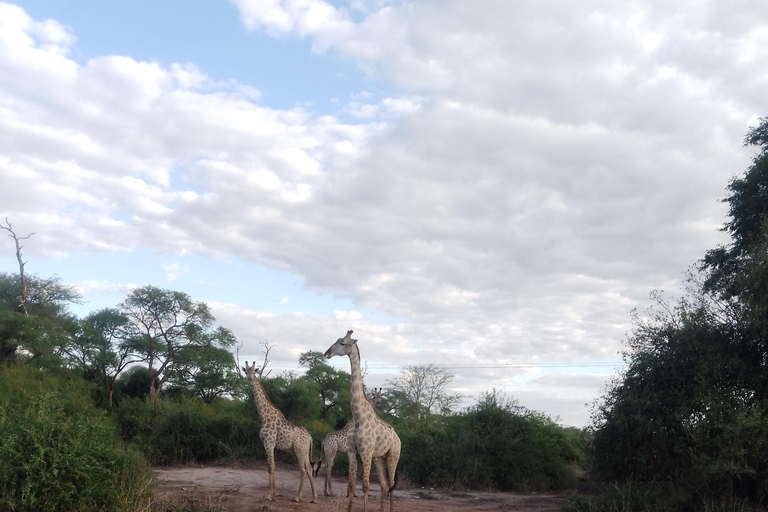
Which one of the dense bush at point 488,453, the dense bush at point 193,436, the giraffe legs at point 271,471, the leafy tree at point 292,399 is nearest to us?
the giraffe legs at point 271,471

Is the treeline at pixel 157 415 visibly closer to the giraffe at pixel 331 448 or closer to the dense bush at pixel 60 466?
the dense bush at pixel 60 466

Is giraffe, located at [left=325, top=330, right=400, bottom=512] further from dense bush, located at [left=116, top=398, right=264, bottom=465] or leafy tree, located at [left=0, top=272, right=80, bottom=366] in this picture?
leafy tree, located at [left=0, top=272, right=80, bottom=366]

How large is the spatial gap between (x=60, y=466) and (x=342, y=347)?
5.23 m

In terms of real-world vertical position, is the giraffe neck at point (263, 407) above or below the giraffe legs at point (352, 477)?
above

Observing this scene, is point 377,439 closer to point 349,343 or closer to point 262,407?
point 349,343

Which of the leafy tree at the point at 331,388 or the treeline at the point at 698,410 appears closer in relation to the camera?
the treeline at the point at 698,410

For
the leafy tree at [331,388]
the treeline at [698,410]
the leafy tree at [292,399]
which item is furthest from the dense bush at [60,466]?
the leafy tree at [331,388]

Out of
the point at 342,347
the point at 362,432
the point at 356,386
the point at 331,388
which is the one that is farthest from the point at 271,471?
the point at 331,388

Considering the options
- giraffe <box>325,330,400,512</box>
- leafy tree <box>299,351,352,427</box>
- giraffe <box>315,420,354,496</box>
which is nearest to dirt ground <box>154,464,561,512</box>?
giraffe <box>315,420,354,496</box>

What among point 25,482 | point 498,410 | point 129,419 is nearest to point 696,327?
point 498,410

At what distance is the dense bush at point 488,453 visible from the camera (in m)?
20.1

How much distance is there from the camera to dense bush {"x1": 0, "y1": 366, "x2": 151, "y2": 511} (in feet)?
33.5

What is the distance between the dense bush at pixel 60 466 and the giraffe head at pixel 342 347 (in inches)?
157

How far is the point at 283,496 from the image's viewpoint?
14.8m
